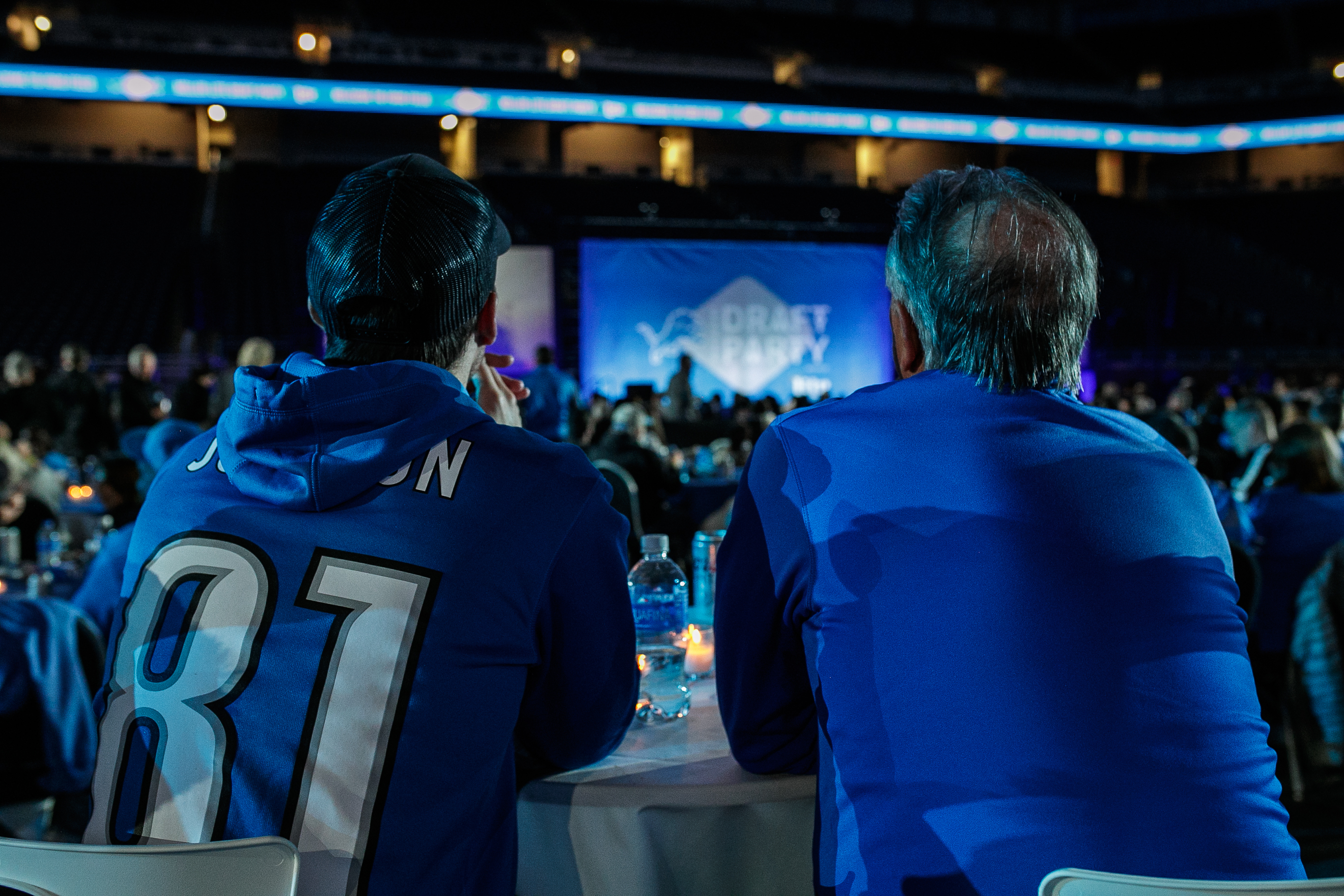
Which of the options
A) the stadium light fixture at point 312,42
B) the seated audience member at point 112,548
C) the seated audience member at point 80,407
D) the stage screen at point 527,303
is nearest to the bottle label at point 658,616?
the seated audience member at point 112,548

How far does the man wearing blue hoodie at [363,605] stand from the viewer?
3.33ft

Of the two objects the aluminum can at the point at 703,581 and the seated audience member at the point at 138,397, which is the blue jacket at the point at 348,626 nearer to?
the aluminum can at the point at 703,581

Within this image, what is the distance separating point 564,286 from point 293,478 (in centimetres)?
1139

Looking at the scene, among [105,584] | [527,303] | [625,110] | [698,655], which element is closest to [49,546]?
[105,584]

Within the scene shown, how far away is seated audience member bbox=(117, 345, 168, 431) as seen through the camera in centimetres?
756

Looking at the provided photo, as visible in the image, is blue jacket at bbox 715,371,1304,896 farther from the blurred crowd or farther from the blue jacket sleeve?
the blurred crowd

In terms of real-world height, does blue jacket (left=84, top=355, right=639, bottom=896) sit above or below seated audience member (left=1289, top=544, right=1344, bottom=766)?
above

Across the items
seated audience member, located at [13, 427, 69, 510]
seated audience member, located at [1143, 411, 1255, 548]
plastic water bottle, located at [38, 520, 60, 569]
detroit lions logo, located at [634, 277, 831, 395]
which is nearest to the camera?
seated audience member, located at [1143, 411, 1255, 548]

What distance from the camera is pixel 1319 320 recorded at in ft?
59.0

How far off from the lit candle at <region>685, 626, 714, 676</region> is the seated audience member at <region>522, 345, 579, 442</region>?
3.75 metres

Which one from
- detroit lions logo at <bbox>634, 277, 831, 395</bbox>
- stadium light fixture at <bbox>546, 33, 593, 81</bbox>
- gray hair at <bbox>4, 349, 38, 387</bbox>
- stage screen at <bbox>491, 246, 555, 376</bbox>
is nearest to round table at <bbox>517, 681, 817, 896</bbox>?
gray hair at <bbox>4, 349, 38, 387</bbox>

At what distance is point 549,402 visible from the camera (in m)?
6.58

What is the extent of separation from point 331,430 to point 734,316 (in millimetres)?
12189

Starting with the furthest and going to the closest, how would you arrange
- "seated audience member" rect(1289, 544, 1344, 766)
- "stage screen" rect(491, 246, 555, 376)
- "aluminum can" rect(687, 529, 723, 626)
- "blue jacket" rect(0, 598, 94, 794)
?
1. "stage screen" rect(491, 246, 555, 376)
2. "blue jacket" rect(0, 598, 94, 794)
3. "seated audience member" rect(1289, 544, 1344, 766)
4. "aluminum can" rect(687, 529, 723, 626)
